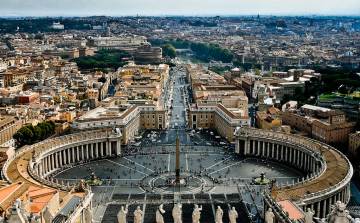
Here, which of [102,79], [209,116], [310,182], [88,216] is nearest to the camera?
[88,216]

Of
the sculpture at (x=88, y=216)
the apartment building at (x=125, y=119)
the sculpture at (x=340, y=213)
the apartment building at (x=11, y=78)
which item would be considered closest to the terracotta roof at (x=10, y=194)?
the sculpture at (x=88, y=216)

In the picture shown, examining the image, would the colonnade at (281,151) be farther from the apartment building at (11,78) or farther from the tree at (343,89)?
the apartment building at (11,78)

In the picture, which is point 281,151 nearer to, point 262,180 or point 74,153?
point 262,180

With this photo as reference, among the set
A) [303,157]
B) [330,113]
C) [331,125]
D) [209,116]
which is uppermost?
[330,113]

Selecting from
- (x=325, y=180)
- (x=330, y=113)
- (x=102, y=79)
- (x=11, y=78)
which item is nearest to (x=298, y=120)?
(x=330, y=113)

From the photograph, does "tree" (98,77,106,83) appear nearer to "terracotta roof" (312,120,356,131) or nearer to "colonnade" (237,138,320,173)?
Answer: "colonnade" (237,138,320,173)

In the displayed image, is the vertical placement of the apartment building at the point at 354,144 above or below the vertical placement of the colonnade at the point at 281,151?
above

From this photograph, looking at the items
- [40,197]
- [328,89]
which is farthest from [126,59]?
[40,197]

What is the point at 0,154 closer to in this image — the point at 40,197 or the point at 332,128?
the point at 40,197

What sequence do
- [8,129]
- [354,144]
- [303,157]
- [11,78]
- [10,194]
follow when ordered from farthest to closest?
1. [11,78]
2. [8,129]
3. [354,144]
4. [303,157]
5. [10,194]
